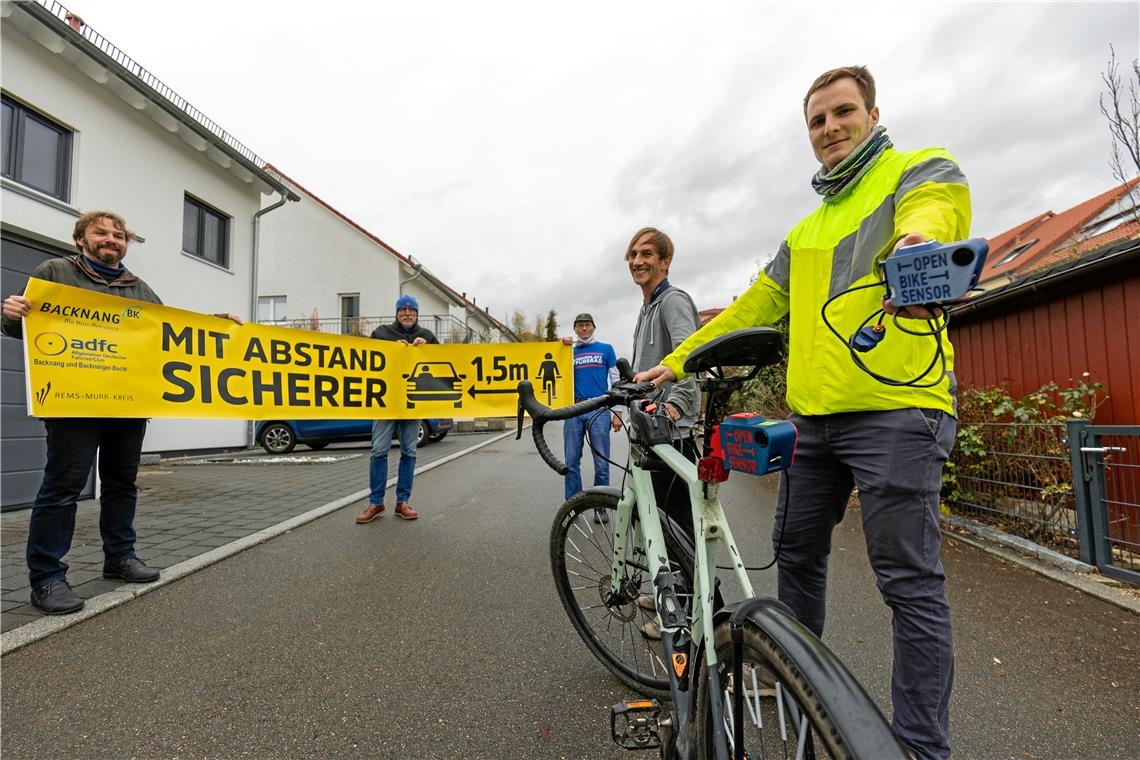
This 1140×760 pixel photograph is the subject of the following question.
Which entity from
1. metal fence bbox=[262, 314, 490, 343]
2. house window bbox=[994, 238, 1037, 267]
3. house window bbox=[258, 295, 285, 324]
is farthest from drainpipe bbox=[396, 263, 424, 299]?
house window bbox=[994, 238, 1037, 267]

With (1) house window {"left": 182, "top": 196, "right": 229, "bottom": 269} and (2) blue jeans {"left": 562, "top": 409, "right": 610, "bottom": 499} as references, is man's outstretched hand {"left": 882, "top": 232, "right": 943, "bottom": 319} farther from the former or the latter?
(1) house window {"left": 182, "top": 196, "right": 229, "bottom": 269}

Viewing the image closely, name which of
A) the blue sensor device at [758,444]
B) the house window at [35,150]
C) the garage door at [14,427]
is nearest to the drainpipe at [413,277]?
the house window at [35,150]

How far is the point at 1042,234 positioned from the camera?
30328 millimetres

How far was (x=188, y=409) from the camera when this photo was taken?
437 centimetres

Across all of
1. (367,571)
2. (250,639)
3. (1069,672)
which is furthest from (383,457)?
(1069,672)

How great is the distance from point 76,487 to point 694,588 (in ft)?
11.6

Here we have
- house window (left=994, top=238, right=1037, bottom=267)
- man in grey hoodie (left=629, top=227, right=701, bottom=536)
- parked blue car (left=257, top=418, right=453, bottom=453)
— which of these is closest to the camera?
man in grey hoodie (left=629, top=227, right=701, bottom=536)

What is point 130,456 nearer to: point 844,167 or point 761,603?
point 761,603

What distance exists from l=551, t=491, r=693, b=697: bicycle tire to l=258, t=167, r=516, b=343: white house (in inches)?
890

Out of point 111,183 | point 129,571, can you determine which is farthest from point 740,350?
point 111,183

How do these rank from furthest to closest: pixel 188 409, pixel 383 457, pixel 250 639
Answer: pixel 383 457, pixel 188 409, pixel 250 639

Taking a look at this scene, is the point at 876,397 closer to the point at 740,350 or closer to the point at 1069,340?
the point at 740,350

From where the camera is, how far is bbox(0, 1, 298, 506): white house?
6.27 metres

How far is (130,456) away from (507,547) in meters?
2.65
